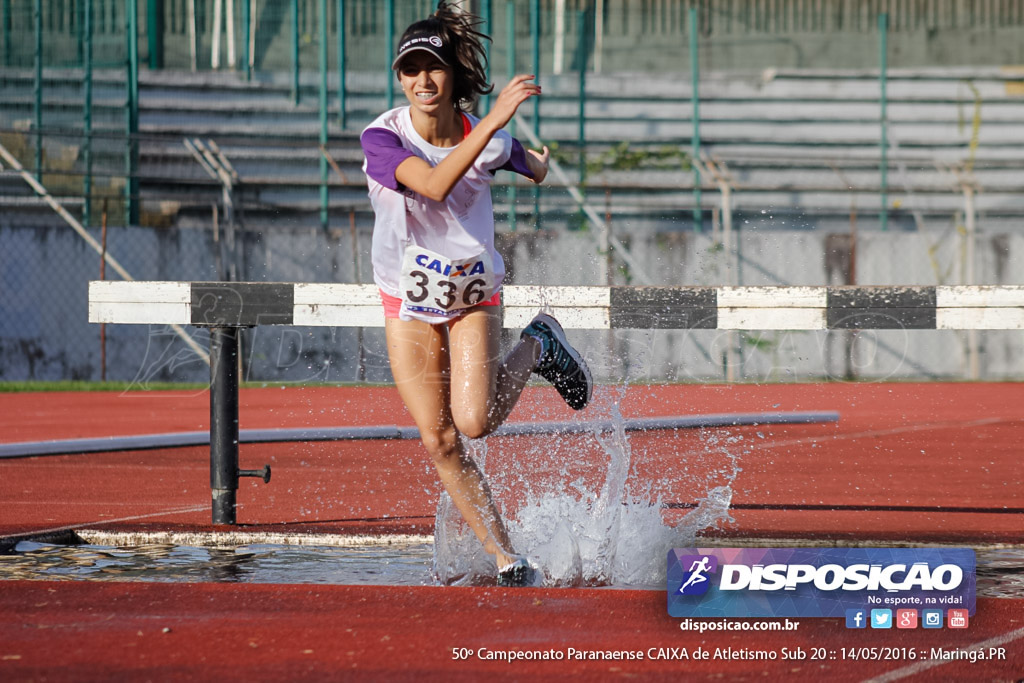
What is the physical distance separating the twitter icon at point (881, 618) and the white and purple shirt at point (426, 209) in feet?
4.77

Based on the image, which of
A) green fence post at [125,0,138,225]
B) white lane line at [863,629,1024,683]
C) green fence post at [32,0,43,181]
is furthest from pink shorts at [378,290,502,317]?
green fence post at [32,0,43,181]

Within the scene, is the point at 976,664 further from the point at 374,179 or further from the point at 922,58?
the point at 922,58

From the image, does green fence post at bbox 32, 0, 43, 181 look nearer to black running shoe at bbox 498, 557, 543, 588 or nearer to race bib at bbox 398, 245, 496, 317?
race bib at bbox 398, 245, 496, 317

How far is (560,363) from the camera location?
→ 14.7ft

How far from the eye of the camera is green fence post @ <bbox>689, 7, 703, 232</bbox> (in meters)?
17.6

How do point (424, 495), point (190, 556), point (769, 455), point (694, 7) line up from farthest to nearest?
point (694, 7)
point (769, 455)
point (424, 495)
point (190, 556)

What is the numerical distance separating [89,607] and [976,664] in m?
2.10

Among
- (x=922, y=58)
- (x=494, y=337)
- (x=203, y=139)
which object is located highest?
(x=922, y=58)

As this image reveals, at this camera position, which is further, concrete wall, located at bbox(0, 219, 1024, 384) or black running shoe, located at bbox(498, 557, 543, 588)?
concrete wall, located at bbox(0, 219, 1024, 384)

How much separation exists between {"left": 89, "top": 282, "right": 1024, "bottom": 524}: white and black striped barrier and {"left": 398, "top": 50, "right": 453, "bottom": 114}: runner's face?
1.09m

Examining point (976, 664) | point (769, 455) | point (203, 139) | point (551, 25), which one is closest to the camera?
point (976, 664)

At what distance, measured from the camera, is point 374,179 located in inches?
150

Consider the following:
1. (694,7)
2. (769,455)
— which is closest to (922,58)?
(694,7)

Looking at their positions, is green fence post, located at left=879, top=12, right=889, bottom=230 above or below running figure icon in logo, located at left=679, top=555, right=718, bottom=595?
above
